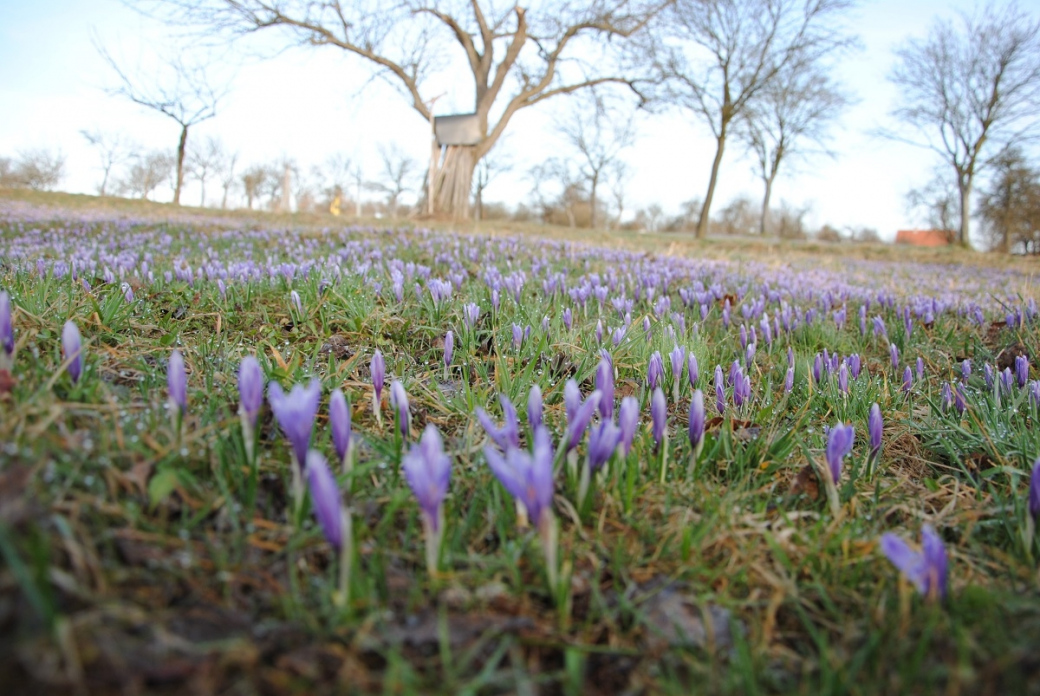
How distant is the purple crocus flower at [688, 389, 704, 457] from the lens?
65.9 inches

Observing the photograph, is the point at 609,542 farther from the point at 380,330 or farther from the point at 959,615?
the point at 380,330

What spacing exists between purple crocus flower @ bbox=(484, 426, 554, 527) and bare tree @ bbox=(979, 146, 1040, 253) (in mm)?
35411

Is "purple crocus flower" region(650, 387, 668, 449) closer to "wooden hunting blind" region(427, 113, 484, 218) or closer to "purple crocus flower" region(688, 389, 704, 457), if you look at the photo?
"purple crocus flower" region(688, 389, 704, 457)

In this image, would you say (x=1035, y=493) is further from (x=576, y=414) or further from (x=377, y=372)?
(x=377, y=372)

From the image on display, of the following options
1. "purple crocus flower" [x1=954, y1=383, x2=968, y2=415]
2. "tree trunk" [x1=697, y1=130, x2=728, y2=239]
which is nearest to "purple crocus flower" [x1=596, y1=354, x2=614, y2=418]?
"purple crocus flower" [x1=954, y1=383, x2=968, y2=415]

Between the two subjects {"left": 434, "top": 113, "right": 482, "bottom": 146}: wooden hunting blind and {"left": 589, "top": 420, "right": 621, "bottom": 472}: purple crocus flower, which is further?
{"left": 434, "top": 113, "right": 482, "bottom": 146}: wooden hunting blind

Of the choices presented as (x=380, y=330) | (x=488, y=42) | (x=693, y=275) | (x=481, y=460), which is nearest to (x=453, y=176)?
(x=488, y=42)

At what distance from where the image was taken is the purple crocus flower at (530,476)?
1081mm

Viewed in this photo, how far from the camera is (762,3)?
24.1m

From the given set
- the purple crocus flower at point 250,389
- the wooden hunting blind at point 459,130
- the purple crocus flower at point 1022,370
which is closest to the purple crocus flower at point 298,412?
the purple crocus flower at point 250,389

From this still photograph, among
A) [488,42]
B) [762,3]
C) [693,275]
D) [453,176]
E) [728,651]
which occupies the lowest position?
[728,651]

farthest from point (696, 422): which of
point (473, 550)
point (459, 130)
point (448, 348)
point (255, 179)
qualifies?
point (255, 179)

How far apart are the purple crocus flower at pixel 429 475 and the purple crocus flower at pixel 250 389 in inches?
18.3

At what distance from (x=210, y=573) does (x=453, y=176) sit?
19.5 m
